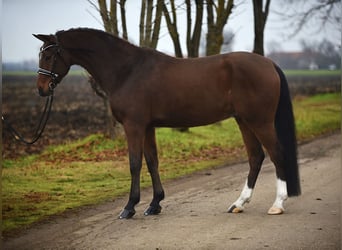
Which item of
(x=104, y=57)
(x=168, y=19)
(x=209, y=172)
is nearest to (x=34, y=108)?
(x=168, y=19)

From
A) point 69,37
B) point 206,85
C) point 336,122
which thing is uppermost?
point 69,37

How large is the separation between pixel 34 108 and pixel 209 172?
47.9 ft

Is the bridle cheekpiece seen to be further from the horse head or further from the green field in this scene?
the green field

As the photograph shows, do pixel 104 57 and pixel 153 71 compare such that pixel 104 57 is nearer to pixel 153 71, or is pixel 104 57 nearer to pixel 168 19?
pixel 153 71

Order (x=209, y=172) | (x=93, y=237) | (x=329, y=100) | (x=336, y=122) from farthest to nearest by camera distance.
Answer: (x=329, y=100) < (x=336, y=122) < (x=209, y=172) < (x=93, y=237)

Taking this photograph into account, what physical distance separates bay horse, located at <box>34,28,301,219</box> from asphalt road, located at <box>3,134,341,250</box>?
29 centimetres

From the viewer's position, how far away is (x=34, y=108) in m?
23.3

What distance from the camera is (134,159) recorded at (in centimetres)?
681

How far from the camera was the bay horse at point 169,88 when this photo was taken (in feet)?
22.2

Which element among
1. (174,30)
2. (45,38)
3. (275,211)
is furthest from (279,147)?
(174,30)

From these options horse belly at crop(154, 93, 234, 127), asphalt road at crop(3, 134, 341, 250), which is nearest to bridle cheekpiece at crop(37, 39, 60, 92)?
horse belly at crop(154, 93, 234, 127)

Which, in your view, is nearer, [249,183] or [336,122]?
[249,183]

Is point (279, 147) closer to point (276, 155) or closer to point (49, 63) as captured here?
point (276, 155)

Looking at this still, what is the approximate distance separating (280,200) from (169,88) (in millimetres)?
1692
